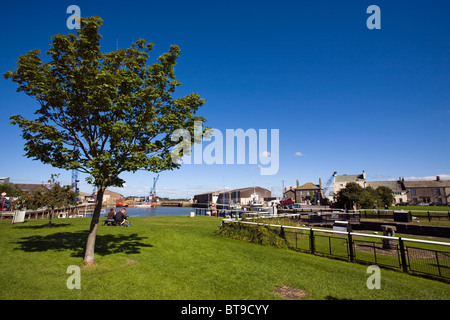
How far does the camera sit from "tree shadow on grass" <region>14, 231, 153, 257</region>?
9.94m

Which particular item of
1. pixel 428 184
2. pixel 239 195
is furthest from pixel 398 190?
pixel 239 195

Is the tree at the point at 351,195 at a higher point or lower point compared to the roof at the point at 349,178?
lower

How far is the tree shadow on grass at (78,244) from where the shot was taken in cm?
994

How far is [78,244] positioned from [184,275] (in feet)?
23.7

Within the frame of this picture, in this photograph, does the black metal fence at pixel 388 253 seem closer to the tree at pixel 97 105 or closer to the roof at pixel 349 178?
the tree at pixel 97 105

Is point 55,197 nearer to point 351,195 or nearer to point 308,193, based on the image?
point 351,195

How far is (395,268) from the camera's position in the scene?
8.35 m

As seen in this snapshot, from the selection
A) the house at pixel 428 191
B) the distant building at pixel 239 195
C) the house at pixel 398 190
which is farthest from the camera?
the distant building at pixel 239 195

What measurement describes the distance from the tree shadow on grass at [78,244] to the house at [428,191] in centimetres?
10616

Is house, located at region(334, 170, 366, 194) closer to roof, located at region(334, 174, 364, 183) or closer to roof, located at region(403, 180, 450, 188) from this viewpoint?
roof, located at region(334, 174, 364, 183)

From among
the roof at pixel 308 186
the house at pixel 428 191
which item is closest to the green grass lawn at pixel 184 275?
the roof at pixel 308 186

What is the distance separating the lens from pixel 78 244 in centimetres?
1102
